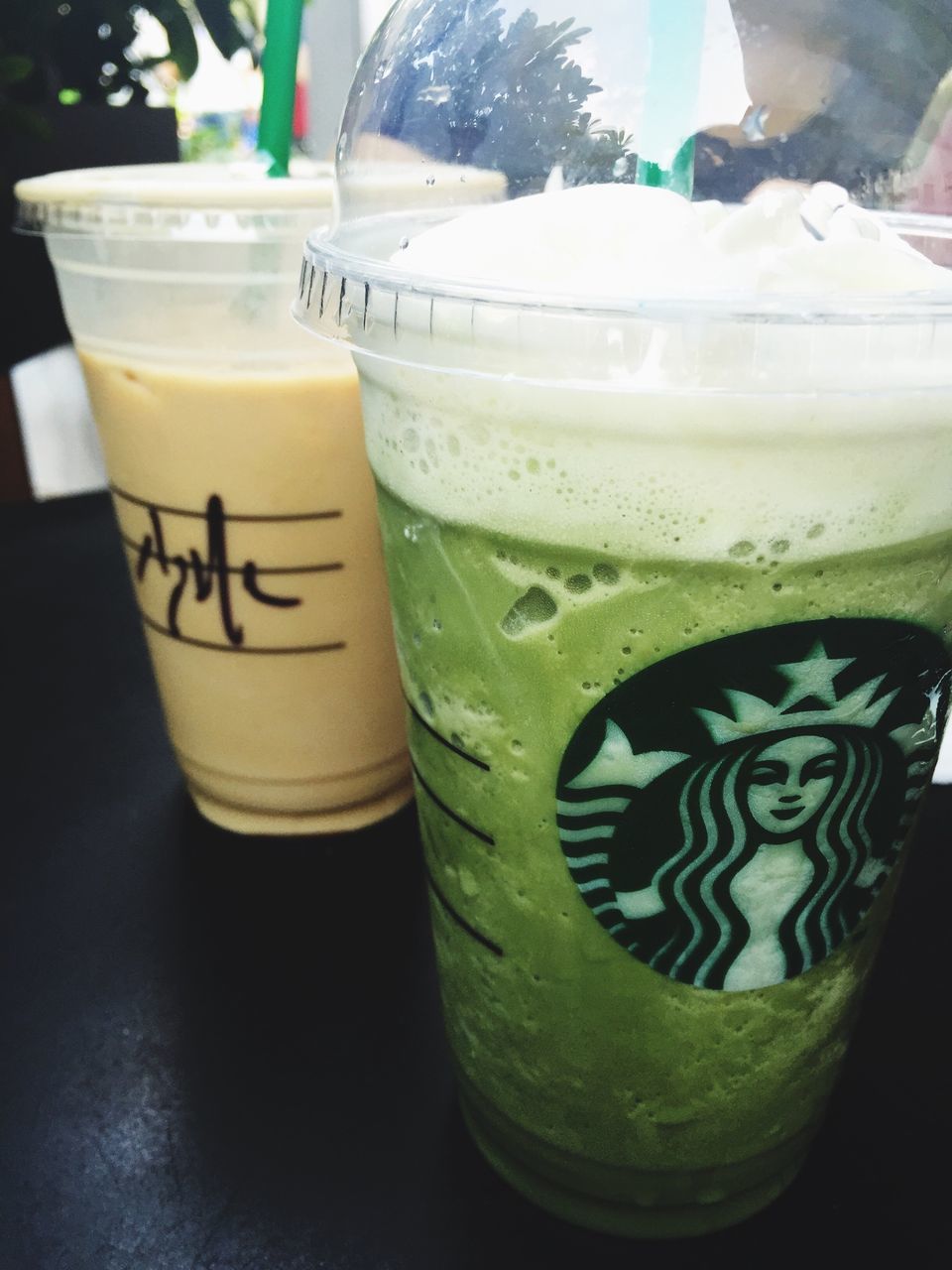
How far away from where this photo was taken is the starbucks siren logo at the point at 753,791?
38 cm

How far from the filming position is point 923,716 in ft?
1.37

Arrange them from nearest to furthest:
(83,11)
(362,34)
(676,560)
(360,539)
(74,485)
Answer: (676,560)
(360,539)
(83,11)
(74,485)
(362,34)

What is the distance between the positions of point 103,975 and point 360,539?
32 cm

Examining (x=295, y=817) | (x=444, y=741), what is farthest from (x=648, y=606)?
(x=295, y=817)

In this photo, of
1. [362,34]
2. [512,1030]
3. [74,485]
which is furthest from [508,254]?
[362,34]

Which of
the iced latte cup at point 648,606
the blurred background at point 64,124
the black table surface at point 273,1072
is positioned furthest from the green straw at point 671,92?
the blurred background at point 64,124

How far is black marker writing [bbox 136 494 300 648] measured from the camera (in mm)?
683

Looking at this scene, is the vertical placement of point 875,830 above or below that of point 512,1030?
above

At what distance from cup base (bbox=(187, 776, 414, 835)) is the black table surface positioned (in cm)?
1

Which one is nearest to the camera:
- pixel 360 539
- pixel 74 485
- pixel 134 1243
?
pixel 134 1243

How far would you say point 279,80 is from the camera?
68 cm

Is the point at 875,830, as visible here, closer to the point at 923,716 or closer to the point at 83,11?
the point at 923,716

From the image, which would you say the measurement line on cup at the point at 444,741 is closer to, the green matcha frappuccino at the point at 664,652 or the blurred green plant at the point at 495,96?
the green matcha frappuccino at the point at 664,652

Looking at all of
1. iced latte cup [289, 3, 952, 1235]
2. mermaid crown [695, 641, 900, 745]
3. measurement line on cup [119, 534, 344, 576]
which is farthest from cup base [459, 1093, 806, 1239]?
measurement line on cup [119, 534, 344, 576]
